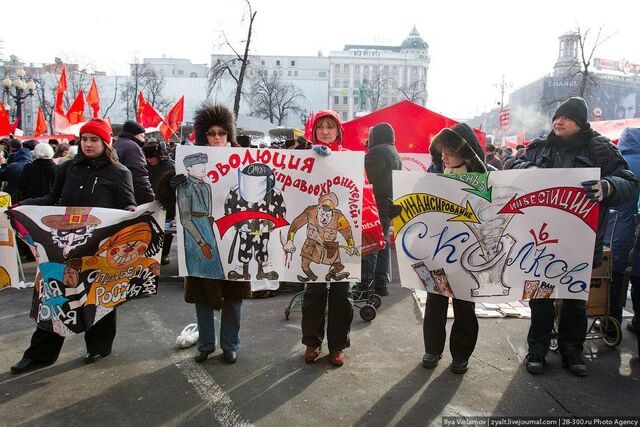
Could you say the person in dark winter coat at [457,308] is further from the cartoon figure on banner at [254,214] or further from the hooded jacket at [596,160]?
the cartoon figure on banner at [254,214]

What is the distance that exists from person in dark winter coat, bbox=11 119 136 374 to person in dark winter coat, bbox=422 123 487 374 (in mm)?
2551

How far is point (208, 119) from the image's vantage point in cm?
402

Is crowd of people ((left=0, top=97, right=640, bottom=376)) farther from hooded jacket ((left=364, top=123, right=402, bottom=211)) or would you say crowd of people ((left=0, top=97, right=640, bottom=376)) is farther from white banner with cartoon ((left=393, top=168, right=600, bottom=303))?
hooded jacket ((left=364, top=123, right=402, bottom=211))

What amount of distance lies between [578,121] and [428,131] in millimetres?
5015

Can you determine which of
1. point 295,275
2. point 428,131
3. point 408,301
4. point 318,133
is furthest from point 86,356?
point 428,131

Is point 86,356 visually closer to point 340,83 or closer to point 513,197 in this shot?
point 513,197

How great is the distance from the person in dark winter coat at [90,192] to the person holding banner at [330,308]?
1612 mm

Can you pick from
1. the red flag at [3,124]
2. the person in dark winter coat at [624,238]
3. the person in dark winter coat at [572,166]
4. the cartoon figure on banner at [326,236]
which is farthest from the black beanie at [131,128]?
the red flag at [3,124]

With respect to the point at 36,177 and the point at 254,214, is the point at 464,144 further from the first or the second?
the point at 36,177

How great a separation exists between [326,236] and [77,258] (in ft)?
6.26

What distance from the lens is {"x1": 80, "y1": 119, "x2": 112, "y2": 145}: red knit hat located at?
3.91 m

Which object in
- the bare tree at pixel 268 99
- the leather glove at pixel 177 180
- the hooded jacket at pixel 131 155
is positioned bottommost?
the leather glove at pixel 177 180

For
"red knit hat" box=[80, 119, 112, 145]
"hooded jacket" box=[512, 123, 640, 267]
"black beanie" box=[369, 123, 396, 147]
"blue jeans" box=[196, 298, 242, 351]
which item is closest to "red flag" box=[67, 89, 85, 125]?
"black beanie" box=[369, 123, 396, 147]

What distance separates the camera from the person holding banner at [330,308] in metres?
4.04
